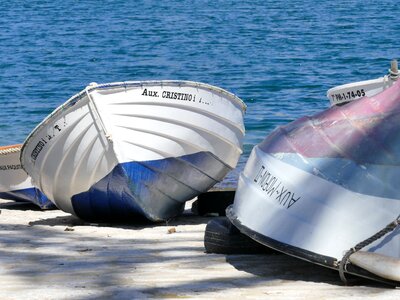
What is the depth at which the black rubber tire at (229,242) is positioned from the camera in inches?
255

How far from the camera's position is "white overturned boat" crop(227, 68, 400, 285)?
5.37m

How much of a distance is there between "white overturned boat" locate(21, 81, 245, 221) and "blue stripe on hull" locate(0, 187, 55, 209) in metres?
1.18

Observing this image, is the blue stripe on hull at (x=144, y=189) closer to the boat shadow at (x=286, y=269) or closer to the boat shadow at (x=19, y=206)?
the boat shadow at (x=19, y=206)

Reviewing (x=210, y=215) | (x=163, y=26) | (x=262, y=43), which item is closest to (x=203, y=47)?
(x=262, y=43)

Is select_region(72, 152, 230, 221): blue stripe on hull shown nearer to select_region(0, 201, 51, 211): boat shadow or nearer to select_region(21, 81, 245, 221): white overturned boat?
select_region(21, 81, 245, 221): white overturned boat

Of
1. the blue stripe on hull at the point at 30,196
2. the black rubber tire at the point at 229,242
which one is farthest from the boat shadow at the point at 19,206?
the black rubber tire at the point at 229,242

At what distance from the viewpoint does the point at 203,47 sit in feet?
98.0

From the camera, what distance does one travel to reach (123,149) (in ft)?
27.9

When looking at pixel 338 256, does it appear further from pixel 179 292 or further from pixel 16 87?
pixel 16 87

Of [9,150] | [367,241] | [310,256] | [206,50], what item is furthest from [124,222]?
[206,50]

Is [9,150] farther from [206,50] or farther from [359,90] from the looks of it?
[206,50]

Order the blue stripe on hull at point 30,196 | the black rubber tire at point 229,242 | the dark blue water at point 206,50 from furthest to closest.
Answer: the dark blue water at point 206,50
the blue stripe on hull at point 30,196
the black rubber tire at point 229,242

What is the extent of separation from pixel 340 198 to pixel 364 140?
1.17ft

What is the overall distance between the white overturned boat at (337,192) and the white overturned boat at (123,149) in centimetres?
250
